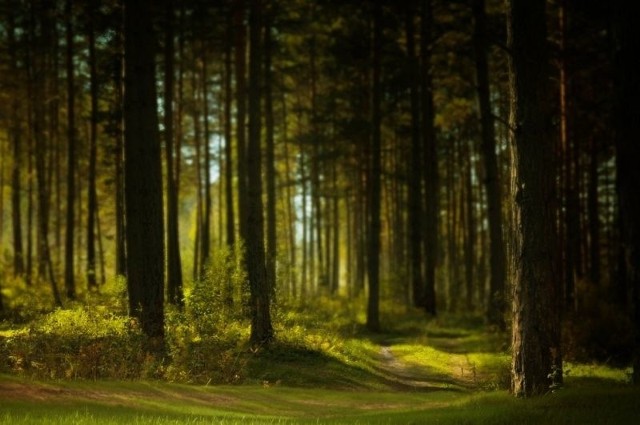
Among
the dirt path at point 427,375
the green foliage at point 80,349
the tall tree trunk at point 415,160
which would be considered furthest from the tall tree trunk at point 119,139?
the tall tree trunk at point 415,160

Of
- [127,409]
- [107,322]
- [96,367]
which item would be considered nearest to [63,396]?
[127,409]

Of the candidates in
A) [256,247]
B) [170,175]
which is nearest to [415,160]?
[170,175]

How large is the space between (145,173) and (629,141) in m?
9.88

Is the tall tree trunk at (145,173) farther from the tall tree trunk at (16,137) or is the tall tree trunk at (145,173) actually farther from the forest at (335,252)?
the tall tree trunk at (16,137)

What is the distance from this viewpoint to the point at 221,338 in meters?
16.0

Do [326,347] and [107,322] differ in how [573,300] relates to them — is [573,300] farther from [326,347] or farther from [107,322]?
[107,322]

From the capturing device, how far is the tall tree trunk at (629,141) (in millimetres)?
10062

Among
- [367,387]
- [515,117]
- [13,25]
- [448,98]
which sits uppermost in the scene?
[13,25]

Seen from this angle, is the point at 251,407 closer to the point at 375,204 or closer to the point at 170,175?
the point at 375,204

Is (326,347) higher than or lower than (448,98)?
lower

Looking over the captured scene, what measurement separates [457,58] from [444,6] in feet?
7.49

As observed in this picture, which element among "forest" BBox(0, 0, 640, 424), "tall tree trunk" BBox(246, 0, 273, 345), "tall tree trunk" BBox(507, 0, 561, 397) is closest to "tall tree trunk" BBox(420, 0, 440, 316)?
"forest" BBox(0, 0, 640, 424)

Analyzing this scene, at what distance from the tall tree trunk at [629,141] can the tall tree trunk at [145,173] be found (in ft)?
31.2

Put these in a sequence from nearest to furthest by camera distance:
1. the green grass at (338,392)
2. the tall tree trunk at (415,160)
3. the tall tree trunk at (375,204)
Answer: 1. the green grass at (338,392)
2. the tall tree trunk at (375,204)
3. the tall tree trunk at (415,160)
